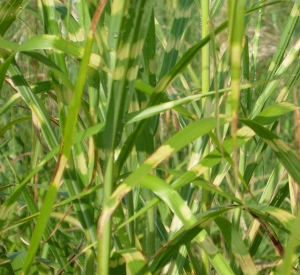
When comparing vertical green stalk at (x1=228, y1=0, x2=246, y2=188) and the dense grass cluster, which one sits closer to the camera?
vertical green stalk at (x1=228, y1=0, x2=246, y2=188)

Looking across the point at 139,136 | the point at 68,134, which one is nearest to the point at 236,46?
the point at 68,134

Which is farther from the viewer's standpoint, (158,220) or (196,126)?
(158,220)

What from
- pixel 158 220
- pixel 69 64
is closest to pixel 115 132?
pixel 158 220

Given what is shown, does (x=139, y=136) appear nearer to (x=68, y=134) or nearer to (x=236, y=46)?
(x=68, y=134)

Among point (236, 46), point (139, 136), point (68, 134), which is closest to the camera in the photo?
point (236, 46)

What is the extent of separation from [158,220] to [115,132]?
1.24 ft

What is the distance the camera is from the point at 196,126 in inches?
33.2

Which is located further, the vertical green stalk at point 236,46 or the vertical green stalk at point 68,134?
the vertical green stalk at point 68,134

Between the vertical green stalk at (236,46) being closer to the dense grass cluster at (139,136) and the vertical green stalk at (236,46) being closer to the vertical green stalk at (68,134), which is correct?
the dense grass cluster at (139,136)

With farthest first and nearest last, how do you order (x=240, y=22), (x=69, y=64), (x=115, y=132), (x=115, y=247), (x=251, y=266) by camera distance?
(x=69, y=64), (x=115, y=247), (x=251, y=266), (x=115, y=132), (x=240, y=22)

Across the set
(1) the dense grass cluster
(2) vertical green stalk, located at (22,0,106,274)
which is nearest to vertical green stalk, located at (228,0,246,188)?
(1) the dense grass cluster

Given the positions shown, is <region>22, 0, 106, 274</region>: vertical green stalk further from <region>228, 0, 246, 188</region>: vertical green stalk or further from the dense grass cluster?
<region>228, 0, 246, 188</region>: vertical green stalk

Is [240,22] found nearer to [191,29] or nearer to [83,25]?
[83,25]

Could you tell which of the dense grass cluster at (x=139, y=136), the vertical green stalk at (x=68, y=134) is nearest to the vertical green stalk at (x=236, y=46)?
the dense grass cluster at (x=139, y=136)
